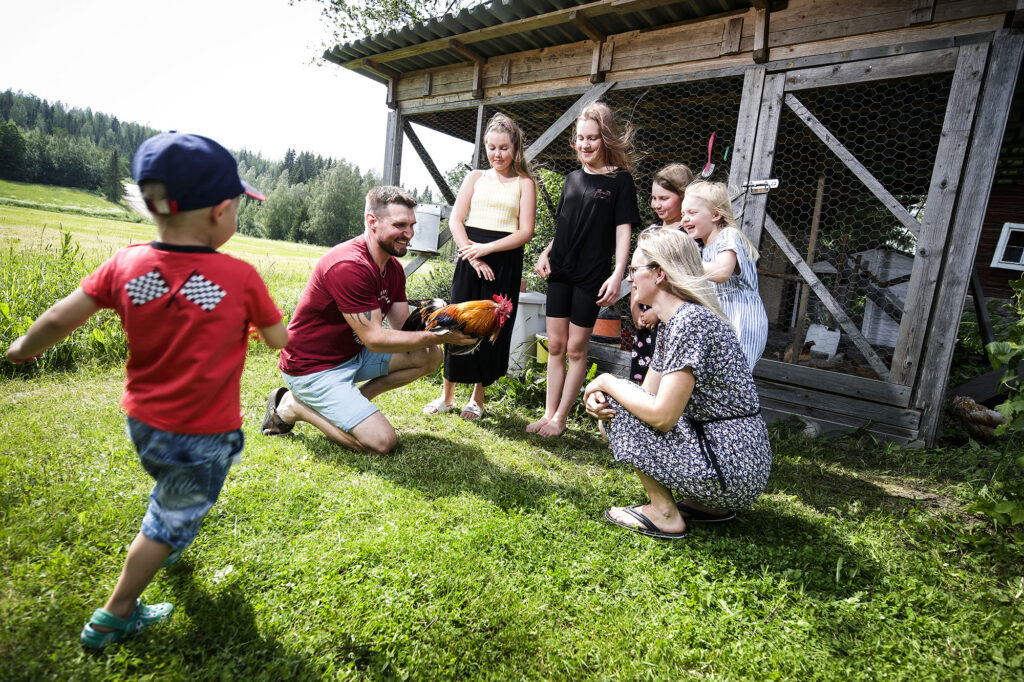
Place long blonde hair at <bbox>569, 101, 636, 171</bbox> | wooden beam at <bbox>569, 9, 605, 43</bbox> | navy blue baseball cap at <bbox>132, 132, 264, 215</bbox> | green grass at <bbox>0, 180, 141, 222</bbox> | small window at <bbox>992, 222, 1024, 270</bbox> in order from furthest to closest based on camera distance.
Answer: green grass at <bbox>0, 180, 141, 222</bbox>, small window at <bbox>992, 222, 1024, 270</bbox>, wooden beam at <bbox>569, 9, 605, 43</bbox>, long blonde hair at <bbox>569, 101, 636, 171</bbox>, navy blue baseball cap at <bbox>132, 132, 264, 215</bbox>

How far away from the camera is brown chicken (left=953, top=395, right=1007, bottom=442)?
13.4 ft

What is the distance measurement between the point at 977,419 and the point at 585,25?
4.59m

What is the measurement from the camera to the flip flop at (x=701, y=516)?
2463 millimetres

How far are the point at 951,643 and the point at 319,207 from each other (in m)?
63.5

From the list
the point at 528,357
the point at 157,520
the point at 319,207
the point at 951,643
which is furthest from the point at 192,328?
the point at 319,207

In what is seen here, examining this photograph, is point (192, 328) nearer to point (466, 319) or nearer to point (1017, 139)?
point (466, 319)

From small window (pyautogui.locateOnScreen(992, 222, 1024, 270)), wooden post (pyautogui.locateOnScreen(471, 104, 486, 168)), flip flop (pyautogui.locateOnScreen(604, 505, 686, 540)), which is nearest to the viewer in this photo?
flip flop (pyautogui.locateOnScreen(604, 505, 686, 540))

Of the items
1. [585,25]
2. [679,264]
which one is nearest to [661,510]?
[679,264]

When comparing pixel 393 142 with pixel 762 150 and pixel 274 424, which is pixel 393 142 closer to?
pixel 762 150

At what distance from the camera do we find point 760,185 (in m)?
4.23

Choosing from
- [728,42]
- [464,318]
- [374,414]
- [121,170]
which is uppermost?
[121,170]

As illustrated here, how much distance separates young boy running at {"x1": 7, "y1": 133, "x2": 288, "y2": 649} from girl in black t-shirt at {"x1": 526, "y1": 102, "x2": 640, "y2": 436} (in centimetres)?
229

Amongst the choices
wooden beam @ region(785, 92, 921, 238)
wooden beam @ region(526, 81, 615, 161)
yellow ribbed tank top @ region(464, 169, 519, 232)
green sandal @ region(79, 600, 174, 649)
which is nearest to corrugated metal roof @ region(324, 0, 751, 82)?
wooden beam @ region(526, 81, 615, 161)

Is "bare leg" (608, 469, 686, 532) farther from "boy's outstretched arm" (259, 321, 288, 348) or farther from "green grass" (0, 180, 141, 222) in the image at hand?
"green grass" (0, 180, 141, 222)
